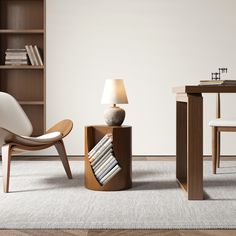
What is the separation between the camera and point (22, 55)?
567 centimetres

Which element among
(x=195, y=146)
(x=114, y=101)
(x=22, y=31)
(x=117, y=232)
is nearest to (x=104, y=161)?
(x=114, y=101)

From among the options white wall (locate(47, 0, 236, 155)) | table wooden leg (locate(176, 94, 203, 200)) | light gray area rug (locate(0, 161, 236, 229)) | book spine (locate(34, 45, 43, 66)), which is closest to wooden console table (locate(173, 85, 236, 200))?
table wooden leg (locate(176, 94, 203, 200))

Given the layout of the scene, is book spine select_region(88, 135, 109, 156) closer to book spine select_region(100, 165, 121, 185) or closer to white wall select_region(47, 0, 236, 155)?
book spine select_region(100, 165, 121, 185)

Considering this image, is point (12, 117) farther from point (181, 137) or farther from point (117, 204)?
point (117, 204)

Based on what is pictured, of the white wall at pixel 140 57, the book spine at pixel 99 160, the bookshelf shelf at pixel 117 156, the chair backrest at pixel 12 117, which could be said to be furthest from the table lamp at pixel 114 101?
the white wall at pixel 140 57

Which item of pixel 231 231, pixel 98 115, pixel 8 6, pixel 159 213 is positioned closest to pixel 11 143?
pixel 159 213

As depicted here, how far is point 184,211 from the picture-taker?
9.53ft

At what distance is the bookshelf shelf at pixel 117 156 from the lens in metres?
3.57

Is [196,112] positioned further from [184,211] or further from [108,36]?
[108,36]

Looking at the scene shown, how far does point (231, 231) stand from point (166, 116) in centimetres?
331

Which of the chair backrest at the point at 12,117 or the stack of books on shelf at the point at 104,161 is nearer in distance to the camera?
the stack of books on shelf at the point at 104,161

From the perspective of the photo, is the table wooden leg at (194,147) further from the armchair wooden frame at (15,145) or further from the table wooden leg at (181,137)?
the armchair wooden frame at (15,145)

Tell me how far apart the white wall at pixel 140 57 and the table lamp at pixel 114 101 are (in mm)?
1954

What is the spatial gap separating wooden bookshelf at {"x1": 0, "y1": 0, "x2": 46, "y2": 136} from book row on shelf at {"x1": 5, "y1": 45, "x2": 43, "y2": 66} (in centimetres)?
11
